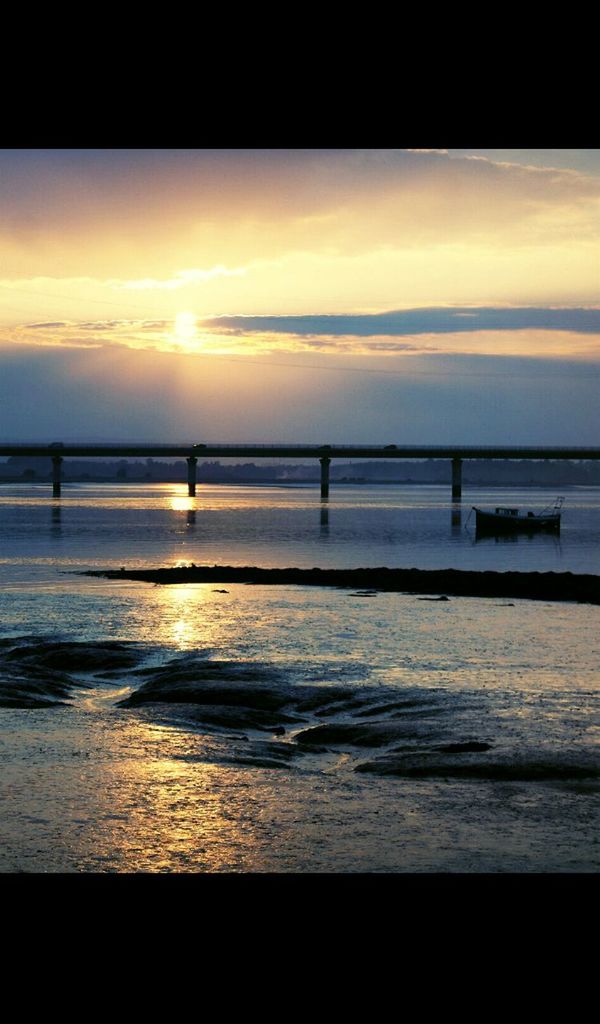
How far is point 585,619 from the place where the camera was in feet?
117

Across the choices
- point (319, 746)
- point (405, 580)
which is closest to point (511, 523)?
point (405, 580)

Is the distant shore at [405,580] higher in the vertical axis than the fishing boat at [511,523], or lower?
higher

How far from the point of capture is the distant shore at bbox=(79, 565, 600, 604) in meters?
44.3

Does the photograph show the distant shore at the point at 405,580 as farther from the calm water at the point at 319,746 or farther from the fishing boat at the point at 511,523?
the fishing boat at the point at 511,523

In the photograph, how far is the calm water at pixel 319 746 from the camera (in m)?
12.7

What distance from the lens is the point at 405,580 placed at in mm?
48281

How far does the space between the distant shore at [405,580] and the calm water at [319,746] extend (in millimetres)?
5327

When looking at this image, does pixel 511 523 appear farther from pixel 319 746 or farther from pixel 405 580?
pixel 319 746

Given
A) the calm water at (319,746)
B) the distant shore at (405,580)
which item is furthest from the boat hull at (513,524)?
the calm water at (319,746)

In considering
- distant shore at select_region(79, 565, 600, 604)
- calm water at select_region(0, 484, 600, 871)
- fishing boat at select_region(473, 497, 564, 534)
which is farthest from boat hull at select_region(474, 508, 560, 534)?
calm water at select_region(0, 484, 600, 871)

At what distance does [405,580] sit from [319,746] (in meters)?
31.0

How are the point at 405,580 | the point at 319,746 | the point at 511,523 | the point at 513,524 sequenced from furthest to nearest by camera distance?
the point at 513,524 < the point at 511,523 < the point at 405,580 < the point at 319,746

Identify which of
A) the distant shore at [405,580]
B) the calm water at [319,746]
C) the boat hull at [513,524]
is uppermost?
the calm water at [319,746]
